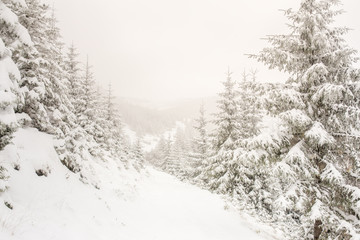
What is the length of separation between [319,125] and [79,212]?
8.88 meters

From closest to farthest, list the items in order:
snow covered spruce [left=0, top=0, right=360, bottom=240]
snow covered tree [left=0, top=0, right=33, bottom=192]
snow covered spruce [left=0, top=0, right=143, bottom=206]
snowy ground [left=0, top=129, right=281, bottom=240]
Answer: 1. snow covered tree [left=0, top=0, right=33, bottom=192]
2. snowy ground [left=0, top=129, right=281, bottom=240]
3. snow covered spruce [left=0, top=0, right=143, bottom=206]
4. snow covered spruce [left=0, top=0, right=360, bottom=240]

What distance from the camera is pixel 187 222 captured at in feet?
34.7

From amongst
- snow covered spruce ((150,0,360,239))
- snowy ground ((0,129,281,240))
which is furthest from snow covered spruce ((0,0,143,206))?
snow covered spruce ((150,0,360,239))

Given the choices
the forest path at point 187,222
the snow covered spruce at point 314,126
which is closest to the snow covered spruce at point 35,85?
the forest path at point 187,222

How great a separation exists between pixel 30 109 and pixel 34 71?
5.06ft

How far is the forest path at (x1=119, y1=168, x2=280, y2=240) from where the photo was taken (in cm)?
873

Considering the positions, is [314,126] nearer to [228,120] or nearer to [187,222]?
[187,222]

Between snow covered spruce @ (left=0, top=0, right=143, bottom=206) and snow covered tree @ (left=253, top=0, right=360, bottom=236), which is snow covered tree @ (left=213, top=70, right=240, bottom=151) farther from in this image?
snow covered spruce @ (left=0, top=0, right=143, bottom=206)

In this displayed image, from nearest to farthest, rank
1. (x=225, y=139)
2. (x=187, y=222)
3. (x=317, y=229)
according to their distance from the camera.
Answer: (x=317, y=229), (x=187, y=222), (x=225, y=139)

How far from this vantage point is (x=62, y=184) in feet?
27.8

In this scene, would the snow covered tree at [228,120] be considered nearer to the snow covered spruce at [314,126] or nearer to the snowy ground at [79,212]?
the snowy ground at [79,212]

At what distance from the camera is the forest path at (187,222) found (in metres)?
8.73

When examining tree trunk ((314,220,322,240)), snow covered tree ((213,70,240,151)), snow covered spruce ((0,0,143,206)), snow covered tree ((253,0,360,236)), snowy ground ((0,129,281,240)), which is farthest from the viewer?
snow covered tree ((213,70,240,151))

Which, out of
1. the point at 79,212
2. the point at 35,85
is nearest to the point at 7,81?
the point at 35,85
